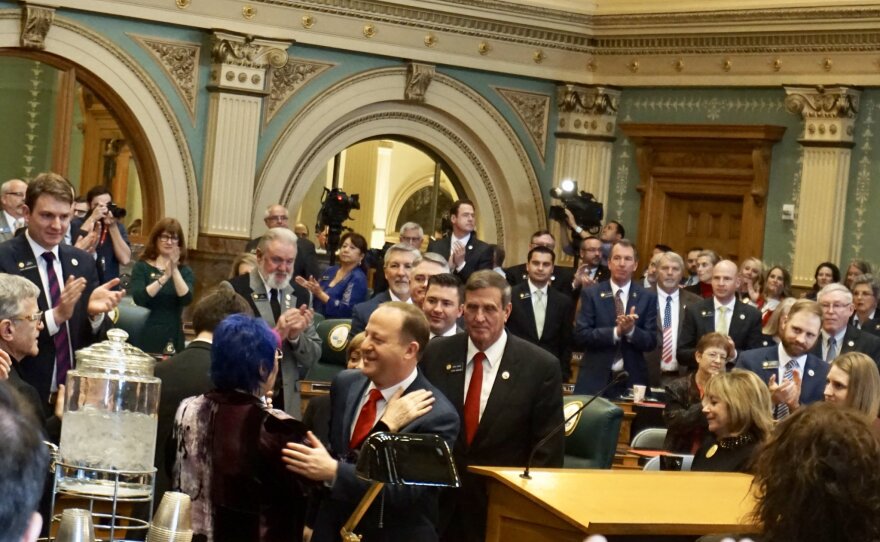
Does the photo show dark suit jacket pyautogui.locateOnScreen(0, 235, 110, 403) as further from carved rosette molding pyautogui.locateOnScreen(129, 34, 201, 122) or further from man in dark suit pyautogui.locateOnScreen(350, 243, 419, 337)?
carved rosette molding pyautogui.locateOnScreen(129, 34, 201, 122)

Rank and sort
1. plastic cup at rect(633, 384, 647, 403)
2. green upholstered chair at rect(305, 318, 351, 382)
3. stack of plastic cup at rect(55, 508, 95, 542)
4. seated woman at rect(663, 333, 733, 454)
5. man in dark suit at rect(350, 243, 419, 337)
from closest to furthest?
stack of plastic cup at rect(55, 508, 95, 542)
seated woman at rect(663, 333, 733, 454)
man in dark suit at rect(350, 243, 419, 337)
green upholstered chair at rect(305, 318, 351, 382)
plastic cup at rect(633, 384, 647, 403)

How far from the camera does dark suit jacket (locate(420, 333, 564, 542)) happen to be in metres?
4.59

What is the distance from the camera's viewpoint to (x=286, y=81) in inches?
463

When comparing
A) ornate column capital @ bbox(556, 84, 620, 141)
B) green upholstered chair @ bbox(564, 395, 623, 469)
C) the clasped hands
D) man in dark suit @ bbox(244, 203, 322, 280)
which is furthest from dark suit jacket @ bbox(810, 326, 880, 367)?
ornate column capital @ bbox(556, 84, 620, 141)

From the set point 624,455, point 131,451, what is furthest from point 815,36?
point 131,451

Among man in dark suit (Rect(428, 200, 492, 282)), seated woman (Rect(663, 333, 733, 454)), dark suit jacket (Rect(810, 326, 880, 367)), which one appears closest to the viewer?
seated woman (Rect(663, 333, 733, 454))

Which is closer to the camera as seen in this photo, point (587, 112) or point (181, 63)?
point (181, 63)

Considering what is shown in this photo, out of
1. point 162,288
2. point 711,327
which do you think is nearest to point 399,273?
point 162,288

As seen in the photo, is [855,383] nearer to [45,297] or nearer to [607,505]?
[607,505]

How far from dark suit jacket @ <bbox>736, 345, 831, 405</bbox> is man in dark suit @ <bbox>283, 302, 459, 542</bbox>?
2.85m

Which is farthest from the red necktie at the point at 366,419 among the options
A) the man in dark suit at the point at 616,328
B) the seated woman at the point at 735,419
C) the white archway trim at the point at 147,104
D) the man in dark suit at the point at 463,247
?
the white archway trim at the point at 147,104

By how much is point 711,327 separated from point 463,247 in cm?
215

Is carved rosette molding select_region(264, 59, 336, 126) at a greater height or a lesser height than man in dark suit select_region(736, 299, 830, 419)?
greater

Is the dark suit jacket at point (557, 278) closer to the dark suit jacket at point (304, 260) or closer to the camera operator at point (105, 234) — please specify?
the dark suit jacket at point (304, 260)
